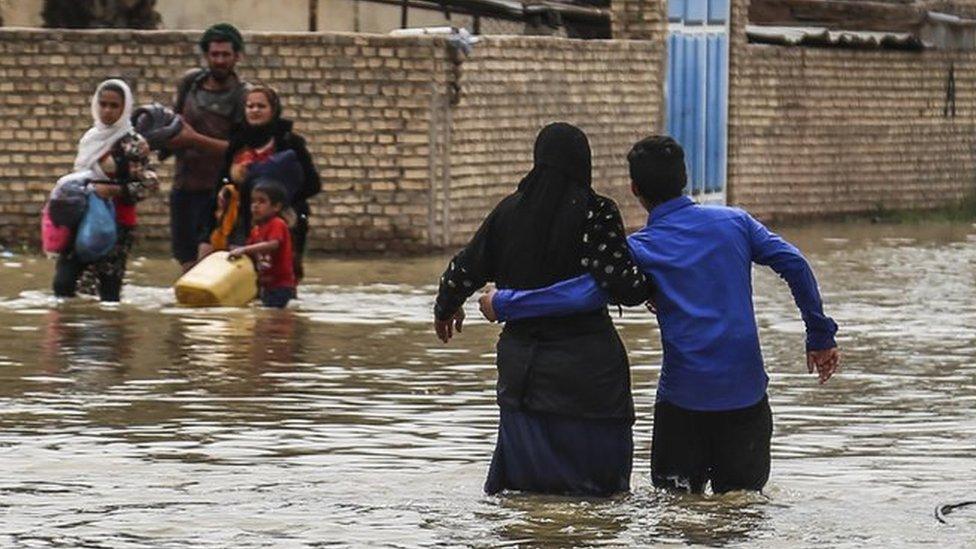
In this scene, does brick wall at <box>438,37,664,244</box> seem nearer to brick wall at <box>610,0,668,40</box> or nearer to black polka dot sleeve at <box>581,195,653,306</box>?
brick wall at <box>610,0,668,40</box>

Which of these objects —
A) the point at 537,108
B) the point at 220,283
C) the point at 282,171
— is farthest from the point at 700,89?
the point at 220,283

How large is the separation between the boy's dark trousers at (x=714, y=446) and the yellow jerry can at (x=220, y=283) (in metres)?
6.79

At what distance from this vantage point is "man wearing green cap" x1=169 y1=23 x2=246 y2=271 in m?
15.8

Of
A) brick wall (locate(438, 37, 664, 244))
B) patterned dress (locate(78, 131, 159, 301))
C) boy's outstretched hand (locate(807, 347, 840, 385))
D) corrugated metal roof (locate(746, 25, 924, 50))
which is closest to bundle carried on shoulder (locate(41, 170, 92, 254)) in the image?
patterned dress (locate(78, 131, 159, 301))

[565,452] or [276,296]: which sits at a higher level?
[565,452]

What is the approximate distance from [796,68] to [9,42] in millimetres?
8627

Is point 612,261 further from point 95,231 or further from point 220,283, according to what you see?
point 95,231

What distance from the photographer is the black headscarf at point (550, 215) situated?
8547 mm

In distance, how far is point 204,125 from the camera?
15945 millimetres

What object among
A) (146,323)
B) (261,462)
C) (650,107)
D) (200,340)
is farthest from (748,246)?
(650,107)

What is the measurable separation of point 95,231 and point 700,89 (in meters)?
10.2

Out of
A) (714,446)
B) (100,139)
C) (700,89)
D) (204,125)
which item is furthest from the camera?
(700,89)

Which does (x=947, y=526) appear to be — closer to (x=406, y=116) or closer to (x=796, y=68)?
(x=406, y=116)

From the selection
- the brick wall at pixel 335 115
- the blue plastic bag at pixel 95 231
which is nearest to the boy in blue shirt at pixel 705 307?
the blue plastic bag at pixel 95 231
